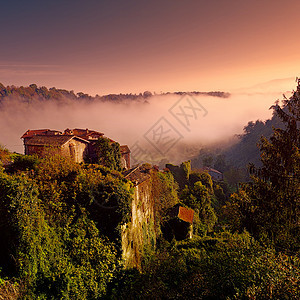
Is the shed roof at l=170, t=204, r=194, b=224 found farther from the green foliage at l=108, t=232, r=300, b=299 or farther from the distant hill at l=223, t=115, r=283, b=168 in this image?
the distant hill at l=223, t=115, r=283, b=168

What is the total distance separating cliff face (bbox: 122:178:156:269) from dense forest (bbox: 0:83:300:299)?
0.92 meters

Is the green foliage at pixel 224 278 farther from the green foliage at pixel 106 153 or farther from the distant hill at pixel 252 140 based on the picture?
the distant hill at pixel 252 140

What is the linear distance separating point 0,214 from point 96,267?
198 inches

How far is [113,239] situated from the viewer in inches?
423

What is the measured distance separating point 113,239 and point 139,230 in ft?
14.2

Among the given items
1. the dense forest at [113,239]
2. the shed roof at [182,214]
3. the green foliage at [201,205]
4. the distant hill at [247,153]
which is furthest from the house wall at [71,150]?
the distant hill at [247,153]

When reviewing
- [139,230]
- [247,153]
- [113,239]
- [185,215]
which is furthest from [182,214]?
[247,153]

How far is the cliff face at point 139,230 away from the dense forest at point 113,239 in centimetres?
92

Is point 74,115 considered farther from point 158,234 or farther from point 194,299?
point 194,299

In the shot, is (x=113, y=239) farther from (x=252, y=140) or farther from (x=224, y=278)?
(x=252, y=140)

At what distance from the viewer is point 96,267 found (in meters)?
9.63

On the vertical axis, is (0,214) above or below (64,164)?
below

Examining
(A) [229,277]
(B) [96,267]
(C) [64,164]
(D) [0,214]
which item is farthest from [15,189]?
(A) [229,277]

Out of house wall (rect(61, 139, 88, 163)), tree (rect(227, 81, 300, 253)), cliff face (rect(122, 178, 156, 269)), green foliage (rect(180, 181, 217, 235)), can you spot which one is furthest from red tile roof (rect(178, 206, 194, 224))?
house wall (rect(61, 139, 88, 163))
